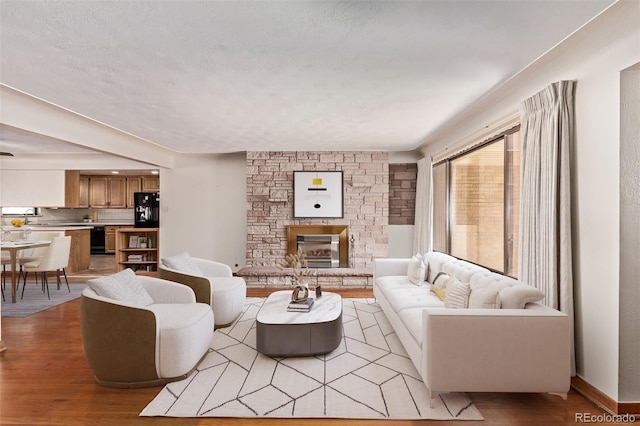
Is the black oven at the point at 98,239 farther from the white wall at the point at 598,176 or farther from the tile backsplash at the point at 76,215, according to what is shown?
the white wall at the point at 598,176

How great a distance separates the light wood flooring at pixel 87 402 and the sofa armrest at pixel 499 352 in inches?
6.8

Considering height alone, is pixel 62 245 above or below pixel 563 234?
below

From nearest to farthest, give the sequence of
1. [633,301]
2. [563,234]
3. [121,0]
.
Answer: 1. [121,0]
2. [633,301]
3. [563,234]

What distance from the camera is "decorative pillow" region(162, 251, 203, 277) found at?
387 cm

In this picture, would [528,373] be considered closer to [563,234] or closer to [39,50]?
[563,234]

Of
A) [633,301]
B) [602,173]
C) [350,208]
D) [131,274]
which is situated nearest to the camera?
[633,301]

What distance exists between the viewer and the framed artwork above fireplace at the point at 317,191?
247 inches

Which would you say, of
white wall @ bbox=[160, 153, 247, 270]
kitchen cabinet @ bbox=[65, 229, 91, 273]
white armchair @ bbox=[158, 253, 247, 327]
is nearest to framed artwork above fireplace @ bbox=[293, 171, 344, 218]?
white wall @ bbox=[160, 153, 247, 270]

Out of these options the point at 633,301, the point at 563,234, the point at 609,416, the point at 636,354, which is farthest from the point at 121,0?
the point at 609,416

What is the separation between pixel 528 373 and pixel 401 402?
854mm

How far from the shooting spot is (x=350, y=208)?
630cm

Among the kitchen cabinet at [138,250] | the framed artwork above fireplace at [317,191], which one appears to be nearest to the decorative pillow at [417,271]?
the framed artwork above fireplace at [317,191]

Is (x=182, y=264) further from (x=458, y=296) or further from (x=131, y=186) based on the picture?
(x=131, y=186)

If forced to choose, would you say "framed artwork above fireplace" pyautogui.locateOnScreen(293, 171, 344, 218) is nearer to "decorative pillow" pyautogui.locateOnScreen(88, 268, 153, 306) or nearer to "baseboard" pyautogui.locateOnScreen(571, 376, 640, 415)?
"decorative pillow" pyautogui.locateOnScreen(88, 268, 153, 306)
